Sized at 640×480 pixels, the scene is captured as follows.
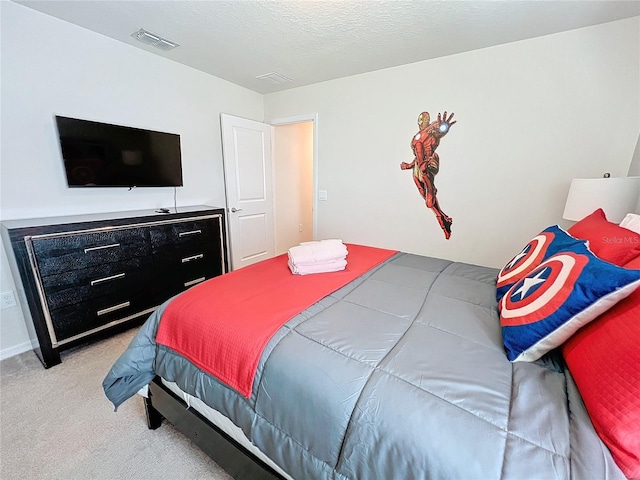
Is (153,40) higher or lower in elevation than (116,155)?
higher

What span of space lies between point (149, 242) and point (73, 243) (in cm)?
49

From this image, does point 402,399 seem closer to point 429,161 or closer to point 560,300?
point 560,300

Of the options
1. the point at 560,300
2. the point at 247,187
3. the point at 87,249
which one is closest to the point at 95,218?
the point at 87,249

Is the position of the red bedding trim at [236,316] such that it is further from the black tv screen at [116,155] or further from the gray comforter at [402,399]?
the black tv screen at [116,155]

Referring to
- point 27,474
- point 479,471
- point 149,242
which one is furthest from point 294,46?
point 27,474

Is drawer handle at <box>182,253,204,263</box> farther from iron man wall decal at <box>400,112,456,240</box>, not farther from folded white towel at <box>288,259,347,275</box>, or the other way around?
iron man wall decal at <box>400,112,456,240</box>

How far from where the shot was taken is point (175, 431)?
143 cm

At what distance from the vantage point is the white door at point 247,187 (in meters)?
3.24

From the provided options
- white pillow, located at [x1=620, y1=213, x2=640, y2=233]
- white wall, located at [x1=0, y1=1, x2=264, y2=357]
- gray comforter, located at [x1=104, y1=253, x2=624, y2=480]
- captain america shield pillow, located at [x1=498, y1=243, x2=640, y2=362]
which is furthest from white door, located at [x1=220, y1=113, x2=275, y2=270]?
white pillow, located at [x1=620, y1=213, x2=640, y2=233]

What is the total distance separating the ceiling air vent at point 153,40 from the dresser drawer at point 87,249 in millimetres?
1570

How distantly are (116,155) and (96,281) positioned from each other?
1060mm

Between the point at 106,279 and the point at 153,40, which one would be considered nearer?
the point at 106,279

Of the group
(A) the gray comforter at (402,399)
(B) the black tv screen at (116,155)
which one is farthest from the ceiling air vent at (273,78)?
(A) the gray comforter at (402,399)

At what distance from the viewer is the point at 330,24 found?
1.96 m
